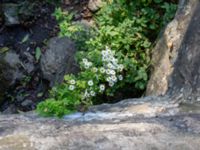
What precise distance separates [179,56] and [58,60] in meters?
2.15

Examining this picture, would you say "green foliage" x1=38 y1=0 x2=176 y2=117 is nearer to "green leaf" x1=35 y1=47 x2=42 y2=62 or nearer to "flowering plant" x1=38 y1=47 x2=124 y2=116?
"flowering plant" x1=38 y1=47 x2=124 y2=116

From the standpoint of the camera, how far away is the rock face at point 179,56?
3250 millimetres

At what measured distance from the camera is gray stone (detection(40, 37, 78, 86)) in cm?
520

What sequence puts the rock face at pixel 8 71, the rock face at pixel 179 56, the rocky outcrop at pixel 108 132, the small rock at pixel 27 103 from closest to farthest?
the rocky outcrop at pixel 108 132 → the rock face at pixel 179 56 → the small rock at pixel 27 103 → the rock face at pixel 8 71

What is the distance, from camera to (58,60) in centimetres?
539

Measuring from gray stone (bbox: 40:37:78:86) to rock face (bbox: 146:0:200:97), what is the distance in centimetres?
121

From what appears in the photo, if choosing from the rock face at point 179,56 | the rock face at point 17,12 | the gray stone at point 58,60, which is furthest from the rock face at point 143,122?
the rock face at point 17,12

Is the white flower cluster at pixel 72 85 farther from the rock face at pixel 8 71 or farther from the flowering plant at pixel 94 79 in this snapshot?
the rock face at pixel 8 71

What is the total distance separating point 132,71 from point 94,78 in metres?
0.50

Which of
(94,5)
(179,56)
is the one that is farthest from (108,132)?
(94,5)

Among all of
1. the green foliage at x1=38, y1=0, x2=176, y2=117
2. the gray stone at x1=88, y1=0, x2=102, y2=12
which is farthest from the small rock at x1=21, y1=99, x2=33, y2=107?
the gray stone at x1=88, y1=0, x2=102, y2=12

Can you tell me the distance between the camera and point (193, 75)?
3.20 m

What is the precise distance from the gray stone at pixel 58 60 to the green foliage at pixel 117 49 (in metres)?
0.28

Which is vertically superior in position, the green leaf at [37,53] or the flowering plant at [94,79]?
the green leaf at [37,53]
